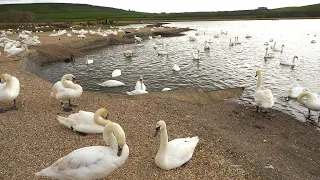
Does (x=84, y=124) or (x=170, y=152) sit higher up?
(x=84, y=124)

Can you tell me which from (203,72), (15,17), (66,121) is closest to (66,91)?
(66,121)

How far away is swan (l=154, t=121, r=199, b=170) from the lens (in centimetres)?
712

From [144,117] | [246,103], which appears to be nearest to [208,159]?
[144,117]

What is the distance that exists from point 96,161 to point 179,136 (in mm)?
3968

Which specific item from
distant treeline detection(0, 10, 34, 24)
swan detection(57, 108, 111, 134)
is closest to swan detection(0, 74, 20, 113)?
swan detection(57, 108, 111, 134)

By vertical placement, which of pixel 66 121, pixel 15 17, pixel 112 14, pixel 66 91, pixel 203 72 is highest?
pixel 112 14

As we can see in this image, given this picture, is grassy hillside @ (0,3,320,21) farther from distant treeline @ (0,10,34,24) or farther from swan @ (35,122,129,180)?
swan @ (35,122,129,180)

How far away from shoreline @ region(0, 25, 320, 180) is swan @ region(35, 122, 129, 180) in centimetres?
108

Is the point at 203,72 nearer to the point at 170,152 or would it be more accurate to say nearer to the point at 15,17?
the point at 170,152

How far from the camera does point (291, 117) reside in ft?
42.3

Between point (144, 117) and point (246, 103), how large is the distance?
642 cm

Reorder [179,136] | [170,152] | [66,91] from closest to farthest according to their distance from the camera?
1. [170,152]
2. [179,136]
3. [66,91]

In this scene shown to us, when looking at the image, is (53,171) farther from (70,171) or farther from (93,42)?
(93,42)

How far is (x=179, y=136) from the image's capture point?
A: 363 inches
